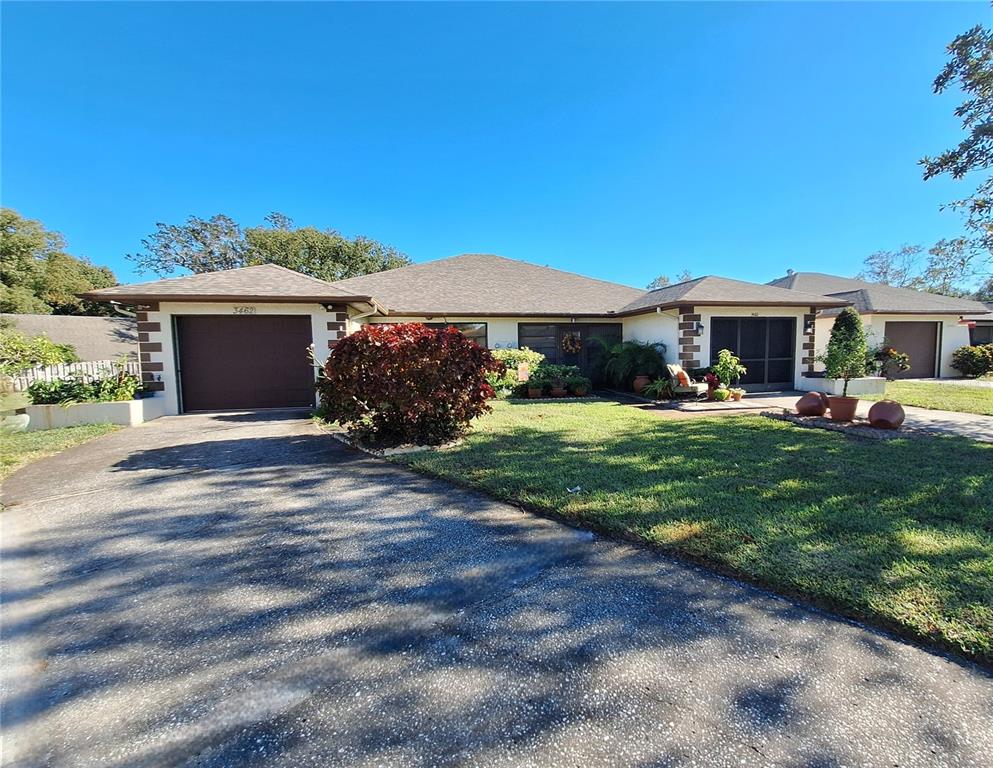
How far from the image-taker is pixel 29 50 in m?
8.66

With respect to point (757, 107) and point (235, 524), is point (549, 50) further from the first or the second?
point (235, 524)

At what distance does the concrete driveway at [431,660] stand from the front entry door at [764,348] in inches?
439

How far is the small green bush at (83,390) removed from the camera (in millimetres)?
7688

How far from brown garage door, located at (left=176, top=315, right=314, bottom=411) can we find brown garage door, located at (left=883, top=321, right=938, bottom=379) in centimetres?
1966

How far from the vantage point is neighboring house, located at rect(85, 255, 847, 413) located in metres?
9.00

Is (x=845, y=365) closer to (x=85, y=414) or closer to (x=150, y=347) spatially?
(x=150, y=347)

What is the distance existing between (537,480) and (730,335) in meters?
10.2

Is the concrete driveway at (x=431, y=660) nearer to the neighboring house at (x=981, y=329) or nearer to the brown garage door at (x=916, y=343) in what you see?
the brown garage door at (x=916, y=343)

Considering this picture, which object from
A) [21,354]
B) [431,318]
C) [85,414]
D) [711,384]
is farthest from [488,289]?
[21,354]

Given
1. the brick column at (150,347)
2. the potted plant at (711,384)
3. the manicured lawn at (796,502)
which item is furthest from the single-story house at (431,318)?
the manicured lawn at (796,502)

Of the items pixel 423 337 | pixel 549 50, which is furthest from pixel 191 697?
pixel 549 50

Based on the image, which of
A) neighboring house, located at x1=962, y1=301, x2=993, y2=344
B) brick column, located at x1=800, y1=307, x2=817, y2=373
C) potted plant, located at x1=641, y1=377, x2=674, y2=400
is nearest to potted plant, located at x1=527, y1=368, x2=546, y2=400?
potted plant, located at x1=641, y1=377, x2=674, y2=400

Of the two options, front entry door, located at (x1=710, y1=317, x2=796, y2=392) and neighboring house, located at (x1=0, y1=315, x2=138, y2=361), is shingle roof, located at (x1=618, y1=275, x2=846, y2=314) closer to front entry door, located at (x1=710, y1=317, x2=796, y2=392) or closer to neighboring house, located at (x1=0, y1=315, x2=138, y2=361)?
front entry door, located at (x1=710, y1=317, x2=796, y2=392)

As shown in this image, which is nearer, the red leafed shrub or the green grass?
the green grass
